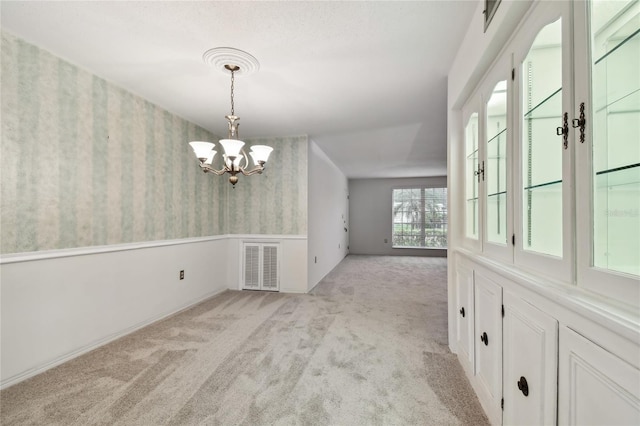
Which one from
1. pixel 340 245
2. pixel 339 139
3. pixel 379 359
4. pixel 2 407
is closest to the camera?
pixel 2 407

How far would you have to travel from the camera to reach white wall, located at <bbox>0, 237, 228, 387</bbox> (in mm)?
1916

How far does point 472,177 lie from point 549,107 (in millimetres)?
1059

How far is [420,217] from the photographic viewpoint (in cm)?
837

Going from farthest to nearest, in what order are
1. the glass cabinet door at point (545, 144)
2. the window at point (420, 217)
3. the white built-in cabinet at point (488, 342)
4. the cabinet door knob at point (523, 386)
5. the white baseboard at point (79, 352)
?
the window at point (420, 217), the white baseboard at point (79, 352), the white built-in cabinet at point (488, 342), the cabinet door knob at point (523, 386), the glass cabinet door at point (545, 144)

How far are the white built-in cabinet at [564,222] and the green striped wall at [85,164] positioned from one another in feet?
10.1

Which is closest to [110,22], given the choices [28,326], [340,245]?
[28,326]

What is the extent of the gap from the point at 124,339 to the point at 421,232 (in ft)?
24.8

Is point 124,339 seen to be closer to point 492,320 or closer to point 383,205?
point 492,320

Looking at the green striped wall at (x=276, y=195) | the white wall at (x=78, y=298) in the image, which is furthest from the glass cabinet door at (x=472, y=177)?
the white wall at (x=78, y=298)

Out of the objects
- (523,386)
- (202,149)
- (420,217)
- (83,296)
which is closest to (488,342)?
(523,386)

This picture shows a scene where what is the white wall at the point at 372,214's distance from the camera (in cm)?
855

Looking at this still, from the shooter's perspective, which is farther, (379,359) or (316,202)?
(316,202)

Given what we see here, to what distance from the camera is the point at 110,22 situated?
1798 mm

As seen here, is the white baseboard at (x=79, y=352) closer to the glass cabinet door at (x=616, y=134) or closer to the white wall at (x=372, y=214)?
the glass cabinet door at (x=616, y=134)
